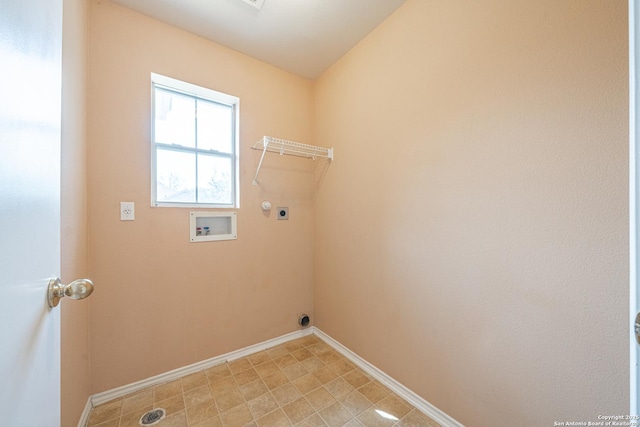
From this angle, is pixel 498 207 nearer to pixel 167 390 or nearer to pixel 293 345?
pixel 293 345

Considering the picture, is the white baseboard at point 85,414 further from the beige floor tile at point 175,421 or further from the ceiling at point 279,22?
the ceiling at point 279,22

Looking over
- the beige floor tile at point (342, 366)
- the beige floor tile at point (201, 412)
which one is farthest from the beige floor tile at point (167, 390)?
the beige floor tile at point (342, 366)

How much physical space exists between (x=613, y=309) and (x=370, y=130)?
5.21ft

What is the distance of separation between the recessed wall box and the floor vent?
1.08m

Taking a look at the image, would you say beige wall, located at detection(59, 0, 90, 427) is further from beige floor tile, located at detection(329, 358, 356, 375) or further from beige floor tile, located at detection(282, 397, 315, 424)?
beige floor tile, located at detection(329, 358, 356, 375)

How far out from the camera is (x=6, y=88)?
423mm

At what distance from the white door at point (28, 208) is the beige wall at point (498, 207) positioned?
5.34ft

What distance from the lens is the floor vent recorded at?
4.65ft

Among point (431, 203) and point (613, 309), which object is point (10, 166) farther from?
point (613, 309)

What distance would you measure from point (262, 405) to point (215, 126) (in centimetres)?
213

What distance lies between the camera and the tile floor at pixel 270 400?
1.44m

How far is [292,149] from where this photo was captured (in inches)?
90.8

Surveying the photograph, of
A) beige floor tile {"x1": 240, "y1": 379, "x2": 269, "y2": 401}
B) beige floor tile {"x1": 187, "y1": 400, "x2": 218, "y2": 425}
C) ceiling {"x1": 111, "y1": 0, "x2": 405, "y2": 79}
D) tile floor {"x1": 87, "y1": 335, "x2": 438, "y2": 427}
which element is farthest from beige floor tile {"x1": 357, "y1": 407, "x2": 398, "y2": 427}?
ceiling {"x1": 111, "y1": 0, "x2": 405, "y2": 79}

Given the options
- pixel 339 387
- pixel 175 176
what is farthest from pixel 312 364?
pixel 175 176
